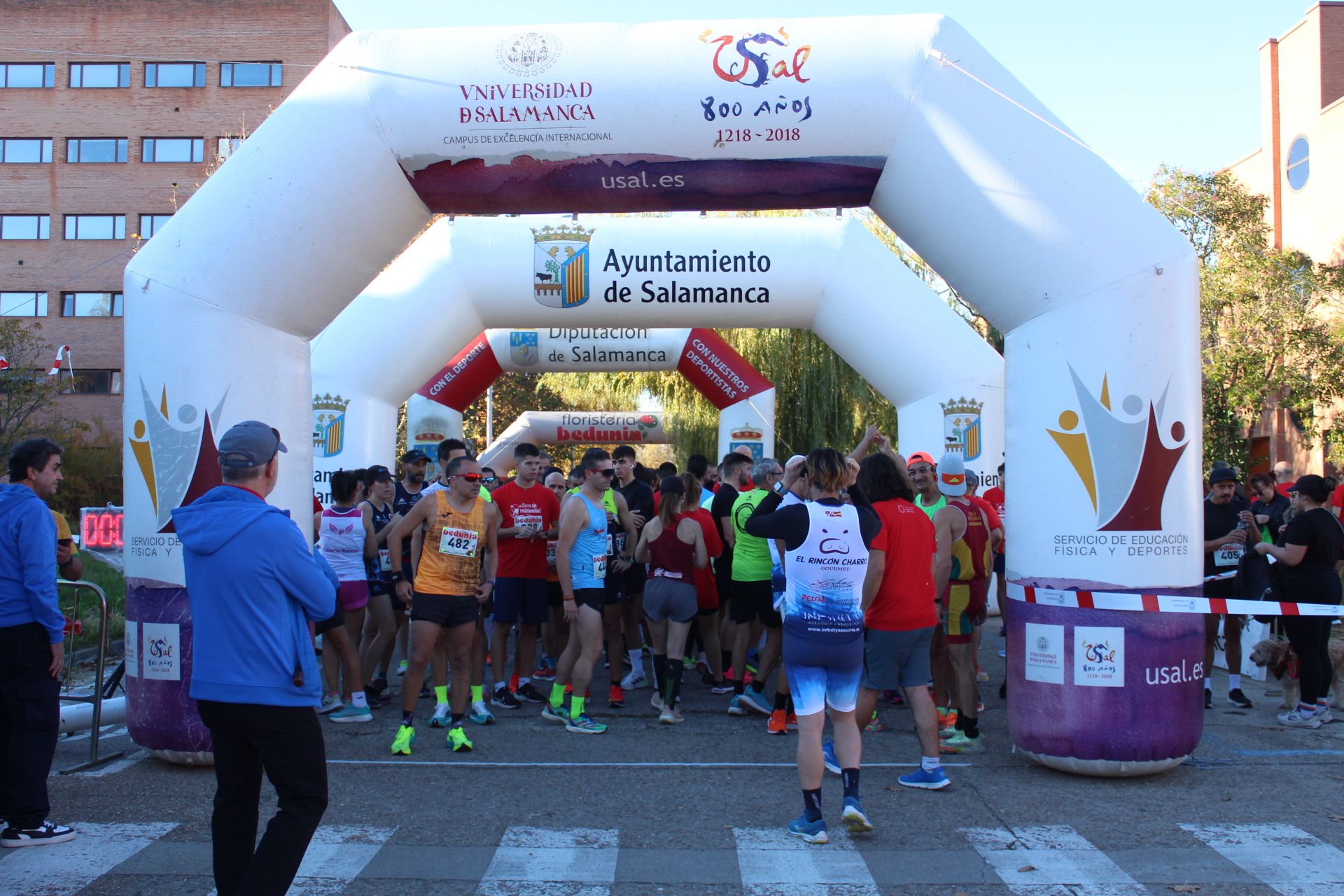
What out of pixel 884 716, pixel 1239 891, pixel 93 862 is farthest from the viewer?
pixel 884 716

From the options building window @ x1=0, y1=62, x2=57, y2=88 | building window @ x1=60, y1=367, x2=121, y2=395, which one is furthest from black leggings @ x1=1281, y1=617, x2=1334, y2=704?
building window @ x1=0, y1=62, x2=57, y2=88

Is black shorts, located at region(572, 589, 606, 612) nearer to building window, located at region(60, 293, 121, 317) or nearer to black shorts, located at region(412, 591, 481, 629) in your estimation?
black shorts, located at region(412, 591, 481, 629)

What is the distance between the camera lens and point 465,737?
6.98 m

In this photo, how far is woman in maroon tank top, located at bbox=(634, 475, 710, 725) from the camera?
8047 mm

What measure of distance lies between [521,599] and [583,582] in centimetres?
82

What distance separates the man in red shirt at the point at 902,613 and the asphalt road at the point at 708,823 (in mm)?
435

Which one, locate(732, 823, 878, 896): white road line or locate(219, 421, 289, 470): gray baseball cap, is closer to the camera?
locate(219, 421, 289, 470): gray baseball cap

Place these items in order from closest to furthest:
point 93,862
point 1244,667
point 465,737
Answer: point 93,862 < point 465,737 < point 1244,667

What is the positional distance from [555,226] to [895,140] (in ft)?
22.3

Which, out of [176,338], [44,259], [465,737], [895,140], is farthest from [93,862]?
[44,259]

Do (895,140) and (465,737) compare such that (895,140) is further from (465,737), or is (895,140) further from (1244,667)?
(1244,667)

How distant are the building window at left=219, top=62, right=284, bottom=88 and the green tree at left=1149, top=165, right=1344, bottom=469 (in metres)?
30.1

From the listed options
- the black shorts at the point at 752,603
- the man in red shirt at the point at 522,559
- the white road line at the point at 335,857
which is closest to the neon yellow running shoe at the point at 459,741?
the man in red shirt at the point at 522,559

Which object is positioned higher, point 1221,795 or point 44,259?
point 44,259
